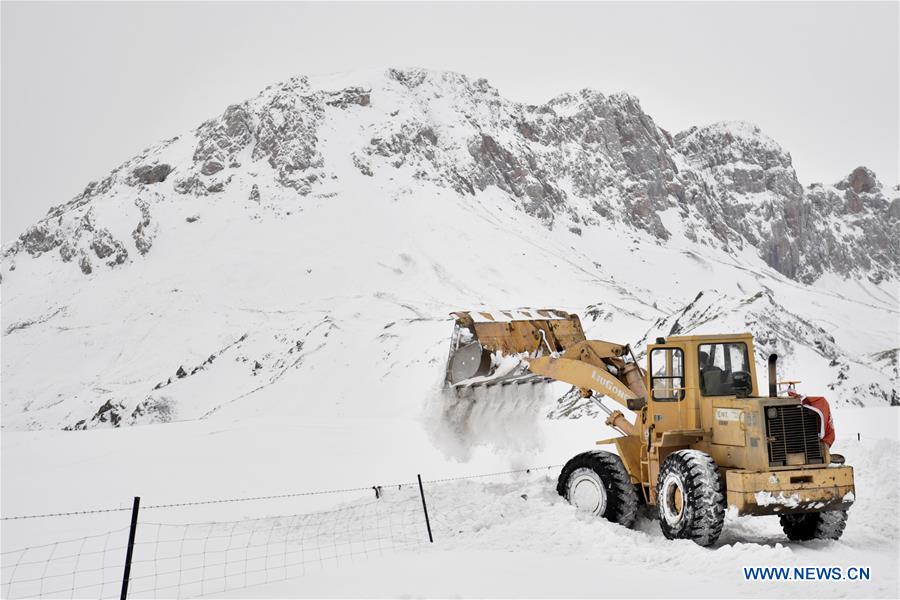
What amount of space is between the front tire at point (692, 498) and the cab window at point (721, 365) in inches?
40.2

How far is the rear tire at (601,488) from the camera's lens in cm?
950

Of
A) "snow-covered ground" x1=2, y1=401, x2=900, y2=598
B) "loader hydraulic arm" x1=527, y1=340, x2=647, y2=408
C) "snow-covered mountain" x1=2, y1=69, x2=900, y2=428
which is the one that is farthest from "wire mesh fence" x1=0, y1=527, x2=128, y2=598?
"snow-covered mountain" x1=2, y1=69, x2=900, y2=428

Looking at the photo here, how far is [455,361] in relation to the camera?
472 inches

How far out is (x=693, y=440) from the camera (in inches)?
362

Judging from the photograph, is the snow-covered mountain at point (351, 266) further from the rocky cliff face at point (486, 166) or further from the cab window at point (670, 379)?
the cab window at point (670, 379)

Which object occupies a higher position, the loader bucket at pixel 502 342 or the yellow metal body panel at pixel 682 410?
the loader bucket at pixel 502 342

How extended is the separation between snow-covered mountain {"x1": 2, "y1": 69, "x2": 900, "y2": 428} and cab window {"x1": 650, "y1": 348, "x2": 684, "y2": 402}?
552 inches

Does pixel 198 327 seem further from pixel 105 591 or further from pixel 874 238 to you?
pixel 874 238

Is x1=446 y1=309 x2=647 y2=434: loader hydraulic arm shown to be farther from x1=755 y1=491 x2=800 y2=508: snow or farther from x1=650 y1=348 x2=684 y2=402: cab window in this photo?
x1=755 y1=491 x2=800 y2=508: snow

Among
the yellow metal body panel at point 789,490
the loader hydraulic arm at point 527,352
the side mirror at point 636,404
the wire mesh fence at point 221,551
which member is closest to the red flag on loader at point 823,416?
the yellow metal body panel at point 789,490

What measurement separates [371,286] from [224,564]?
157 ft

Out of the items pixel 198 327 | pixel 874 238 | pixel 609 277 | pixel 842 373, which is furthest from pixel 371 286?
pixel 874 238

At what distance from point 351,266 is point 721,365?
174 ft

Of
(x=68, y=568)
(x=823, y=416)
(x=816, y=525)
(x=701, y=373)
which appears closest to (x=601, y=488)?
(x=701, y=373)
